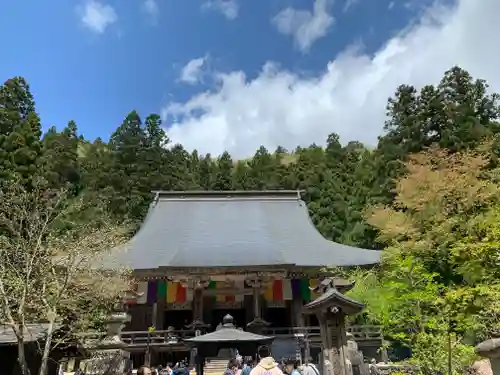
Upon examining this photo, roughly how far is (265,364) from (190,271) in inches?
441

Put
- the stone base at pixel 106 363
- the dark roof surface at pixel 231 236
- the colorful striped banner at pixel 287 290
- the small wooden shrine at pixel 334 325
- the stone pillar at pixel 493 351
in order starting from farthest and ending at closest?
the colorful striped banner at pixel 287 290, the dark roof surface at pixel 231 236, the stone base at pixel 106 363, the small wooden shrine at pixel 334 325, the stone pillar at pixel 493 351

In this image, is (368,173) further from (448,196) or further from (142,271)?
(142,271)

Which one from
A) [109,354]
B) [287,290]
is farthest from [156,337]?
[287,290]

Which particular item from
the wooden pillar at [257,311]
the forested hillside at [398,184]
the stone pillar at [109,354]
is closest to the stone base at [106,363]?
the stone pillar at [109,354]

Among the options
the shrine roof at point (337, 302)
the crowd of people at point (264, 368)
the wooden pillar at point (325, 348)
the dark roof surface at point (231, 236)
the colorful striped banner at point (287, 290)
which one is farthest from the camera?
the colorful striped banner at point (287, 290)

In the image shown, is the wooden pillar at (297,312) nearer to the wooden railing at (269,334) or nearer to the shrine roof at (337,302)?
the wooden railing at (269,334)

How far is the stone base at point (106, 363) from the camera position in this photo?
11406mm

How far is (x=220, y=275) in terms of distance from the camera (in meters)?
16.9

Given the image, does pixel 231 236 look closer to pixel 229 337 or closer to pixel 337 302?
pixel 337 302

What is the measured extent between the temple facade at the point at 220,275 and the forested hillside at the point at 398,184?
228 centimetres

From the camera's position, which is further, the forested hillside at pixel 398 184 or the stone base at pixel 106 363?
the stone base at pixel 106 363

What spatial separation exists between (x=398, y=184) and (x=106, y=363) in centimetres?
1514

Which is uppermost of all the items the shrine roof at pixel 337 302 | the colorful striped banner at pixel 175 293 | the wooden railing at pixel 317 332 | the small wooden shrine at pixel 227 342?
the colorful striped banner at pixel 175 293

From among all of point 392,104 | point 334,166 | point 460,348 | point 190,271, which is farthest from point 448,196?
point 334,166
